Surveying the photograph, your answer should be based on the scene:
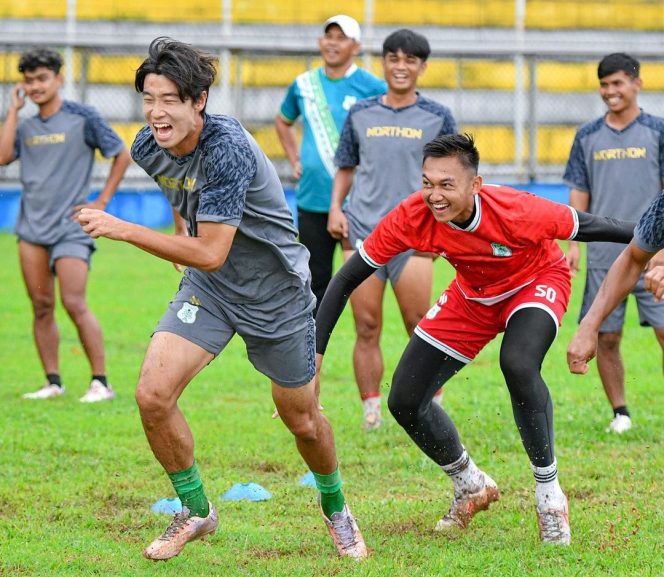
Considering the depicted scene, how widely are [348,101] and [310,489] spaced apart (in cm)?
331

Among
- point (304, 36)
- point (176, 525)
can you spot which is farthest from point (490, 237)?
point (304, 36)

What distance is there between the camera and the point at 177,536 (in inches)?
207

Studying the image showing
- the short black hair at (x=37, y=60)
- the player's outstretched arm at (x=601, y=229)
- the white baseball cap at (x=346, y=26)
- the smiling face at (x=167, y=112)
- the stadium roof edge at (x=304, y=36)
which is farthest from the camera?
the stadium roof edge at (x=304, y=36)

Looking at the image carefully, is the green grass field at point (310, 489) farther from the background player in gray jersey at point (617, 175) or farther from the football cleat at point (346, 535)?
the background player in gray jersey at point (617, 175)

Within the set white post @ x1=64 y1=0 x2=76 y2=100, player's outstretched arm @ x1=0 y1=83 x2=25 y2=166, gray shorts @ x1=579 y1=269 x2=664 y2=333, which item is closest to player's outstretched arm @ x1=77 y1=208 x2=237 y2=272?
gray shorts @ x1=579 y1=269 x2=664 y2=333

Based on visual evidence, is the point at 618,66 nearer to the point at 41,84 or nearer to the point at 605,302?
the point at 605,302

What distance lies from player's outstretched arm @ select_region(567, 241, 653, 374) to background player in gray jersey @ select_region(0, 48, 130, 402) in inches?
199

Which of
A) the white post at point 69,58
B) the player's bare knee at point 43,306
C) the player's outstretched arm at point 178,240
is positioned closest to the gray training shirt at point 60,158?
the player's bare knee at point 43,306

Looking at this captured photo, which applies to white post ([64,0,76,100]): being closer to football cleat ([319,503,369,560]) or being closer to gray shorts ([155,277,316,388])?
gray shorts ([155,277,316,388])

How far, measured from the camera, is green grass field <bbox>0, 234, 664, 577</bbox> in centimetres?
536

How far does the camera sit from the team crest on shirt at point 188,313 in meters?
5.28

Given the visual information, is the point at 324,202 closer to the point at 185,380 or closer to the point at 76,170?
the point at 76,170

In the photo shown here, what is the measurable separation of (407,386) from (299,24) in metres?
18.2

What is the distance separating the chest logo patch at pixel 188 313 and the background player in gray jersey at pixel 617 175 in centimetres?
344
